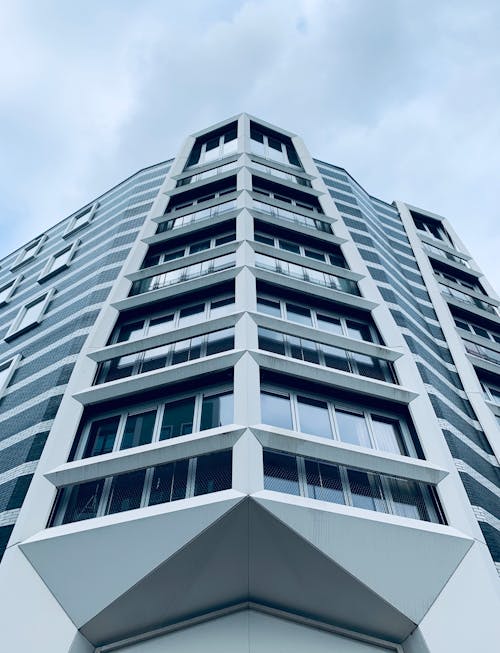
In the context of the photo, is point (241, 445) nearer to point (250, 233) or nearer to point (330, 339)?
point (330, 339)

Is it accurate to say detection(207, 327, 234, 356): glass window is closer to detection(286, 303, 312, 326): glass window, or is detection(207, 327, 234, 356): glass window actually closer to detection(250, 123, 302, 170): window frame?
detection(286, 303, 312, 326): glass window

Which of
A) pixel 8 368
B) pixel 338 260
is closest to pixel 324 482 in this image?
pixel 338 260

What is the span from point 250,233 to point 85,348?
708cm

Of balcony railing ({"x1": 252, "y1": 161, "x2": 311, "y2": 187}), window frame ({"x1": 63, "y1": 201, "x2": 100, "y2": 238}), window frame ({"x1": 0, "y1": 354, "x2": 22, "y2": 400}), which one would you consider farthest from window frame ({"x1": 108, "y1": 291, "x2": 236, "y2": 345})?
window frame ({"x1": 63, "y1": 201, "x2": 100, "y2": 238})

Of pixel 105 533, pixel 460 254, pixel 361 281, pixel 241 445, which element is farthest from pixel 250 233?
pixel 460 254

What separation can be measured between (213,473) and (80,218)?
79.3 feet

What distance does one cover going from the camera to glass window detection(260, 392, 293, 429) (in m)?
12.3

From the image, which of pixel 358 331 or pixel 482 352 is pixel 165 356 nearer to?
pixel 358 331

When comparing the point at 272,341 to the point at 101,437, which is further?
the point at 272,341

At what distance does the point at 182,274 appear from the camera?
18.0 meters

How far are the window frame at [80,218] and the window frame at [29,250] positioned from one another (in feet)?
7.34

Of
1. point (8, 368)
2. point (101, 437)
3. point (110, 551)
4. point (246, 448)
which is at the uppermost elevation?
point (8, 368)

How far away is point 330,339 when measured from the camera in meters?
14.7

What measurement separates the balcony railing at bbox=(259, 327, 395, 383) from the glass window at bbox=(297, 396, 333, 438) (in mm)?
1594
